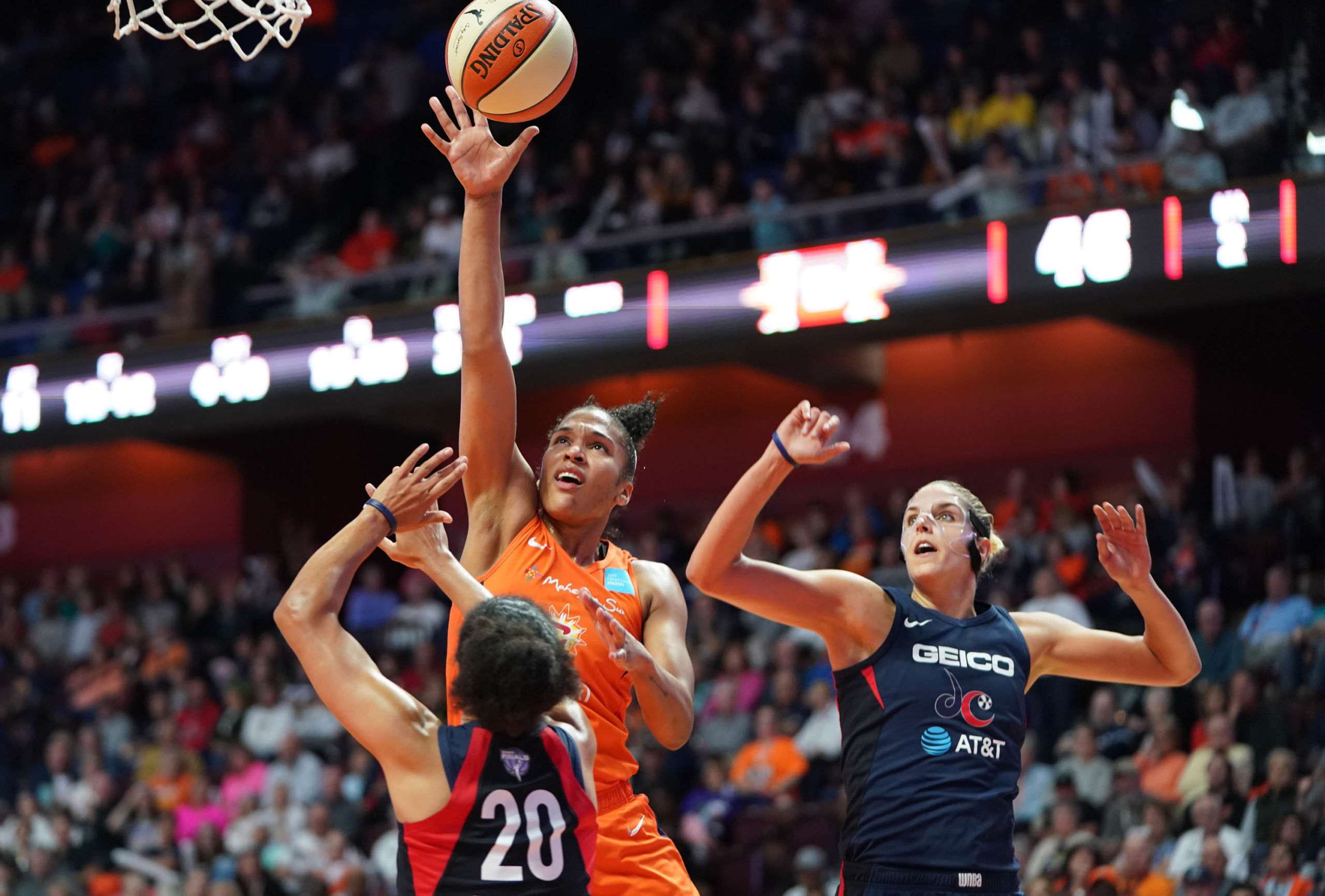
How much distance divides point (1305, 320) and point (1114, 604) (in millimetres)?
3308

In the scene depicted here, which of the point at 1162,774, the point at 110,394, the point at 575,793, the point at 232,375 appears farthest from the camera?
the point at 110,394

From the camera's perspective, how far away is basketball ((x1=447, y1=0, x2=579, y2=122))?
17.7 ft

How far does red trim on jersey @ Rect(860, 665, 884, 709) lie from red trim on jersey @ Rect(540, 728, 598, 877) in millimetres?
1181

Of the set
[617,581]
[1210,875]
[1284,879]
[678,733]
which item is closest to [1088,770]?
[1210,875]

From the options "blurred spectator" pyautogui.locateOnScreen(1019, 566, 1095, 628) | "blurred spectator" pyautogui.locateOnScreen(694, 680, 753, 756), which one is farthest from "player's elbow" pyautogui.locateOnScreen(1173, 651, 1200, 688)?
"blurred spectator" pyautogui.locateOnScreen(694, 680, 753, 756)

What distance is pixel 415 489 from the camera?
3.84m

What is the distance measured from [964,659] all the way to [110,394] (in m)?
11.7

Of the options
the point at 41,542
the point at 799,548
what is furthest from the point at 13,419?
the point at 799,548

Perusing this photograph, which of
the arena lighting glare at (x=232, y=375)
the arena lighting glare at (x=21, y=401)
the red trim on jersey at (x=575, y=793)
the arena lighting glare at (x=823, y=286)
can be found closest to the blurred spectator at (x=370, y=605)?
the arena lighting glare at (x=232, y=375)

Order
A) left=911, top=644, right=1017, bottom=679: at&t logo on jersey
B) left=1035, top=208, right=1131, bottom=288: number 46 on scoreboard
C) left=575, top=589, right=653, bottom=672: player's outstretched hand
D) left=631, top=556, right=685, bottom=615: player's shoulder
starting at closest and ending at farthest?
left=575, top=589, right=653, bottom=672: player's outstretched hand < left=911, top=644, right=1017, bottom=679: at&t logo on jersey < left=631, top=556, right=685, bottom=615: player's shoulder < left=1035, top=208, right=1131, bottom=288: number 46 on scoreboard

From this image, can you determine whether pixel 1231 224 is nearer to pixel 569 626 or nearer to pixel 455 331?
pixel 455 331

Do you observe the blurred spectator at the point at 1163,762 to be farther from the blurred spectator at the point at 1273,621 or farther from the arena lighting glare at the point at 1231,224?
the arena lighting glare at the point at 1231,224

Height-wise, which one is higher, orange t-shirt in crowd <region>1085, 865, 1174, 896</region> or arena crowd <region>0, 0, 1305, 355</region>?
arena crowd <region>0, 0, 1305, 355</region>

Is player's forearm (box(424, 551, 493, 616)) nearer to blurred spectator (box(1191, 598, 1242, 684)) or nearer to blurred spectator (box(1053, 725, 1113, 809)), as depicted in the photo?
blurred spectator (box(1053, 725, 1113, 809))
